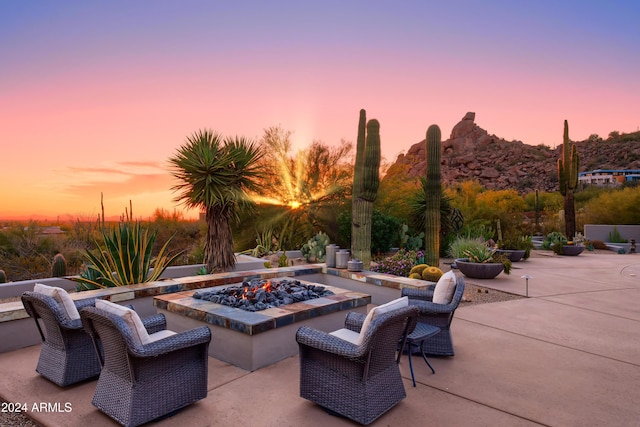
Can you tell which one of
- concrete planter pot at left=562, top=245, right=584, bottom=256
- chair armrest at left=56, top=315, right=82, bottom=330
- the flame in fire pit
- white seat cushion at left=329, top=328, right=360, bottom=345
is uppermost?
chair armrest at left=56, top=315, right=82, bottom=330

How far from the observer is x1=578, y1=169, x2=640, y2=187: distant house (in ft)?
136

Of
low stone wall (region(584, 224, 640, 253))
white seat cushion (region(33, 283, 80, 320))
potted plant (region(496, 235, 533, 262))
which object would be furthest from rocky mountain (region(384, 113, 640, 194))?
white seat cushion (region(33, 283, 80, 320))

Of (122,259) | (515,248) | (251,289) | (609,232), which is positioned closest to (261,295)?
(251,289)

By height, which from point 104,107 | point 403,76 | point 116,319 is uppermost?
point 403,76

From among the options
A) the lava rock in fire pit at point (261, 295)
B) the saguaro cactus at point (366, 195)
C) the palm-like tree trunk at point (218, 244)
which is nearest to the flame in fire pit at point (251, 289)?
the lava rock in fire pit at point (261, 295)

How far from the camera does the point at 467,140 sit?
6147cm

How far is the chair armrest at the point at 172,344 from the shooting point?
287cm

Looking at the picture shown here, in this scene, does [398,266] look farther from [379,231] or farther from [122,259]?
[122,259]

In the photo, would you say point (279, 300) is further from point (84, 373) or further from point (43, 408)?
point (43, 408)

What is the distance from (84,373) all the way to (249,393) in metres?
1.52

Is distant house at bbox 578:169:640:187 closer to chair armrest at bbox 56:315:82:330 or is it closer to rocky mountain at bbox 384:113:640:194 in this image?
rocky mountain at bbox 384:113:640:194

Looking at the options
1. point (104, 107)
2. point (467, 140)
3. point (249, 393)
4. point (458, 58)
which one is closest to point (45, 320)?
point (249, 393)

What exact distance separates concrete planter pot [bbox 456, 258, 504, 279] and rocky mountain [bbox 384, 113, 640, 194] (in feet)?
112

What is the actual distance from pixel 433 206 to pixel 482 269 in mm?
1865
